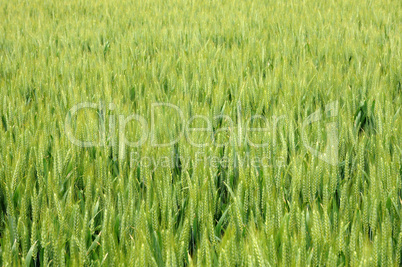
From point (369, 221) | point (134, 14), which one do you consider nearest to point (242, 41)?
point (134, 14)

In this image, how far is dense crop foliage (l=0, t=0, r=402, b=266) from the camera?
84cm

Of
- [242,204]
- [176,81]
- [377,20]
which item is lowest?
[242,204]

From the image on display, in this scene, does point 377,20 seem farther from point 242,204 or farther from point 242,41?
point 242,204

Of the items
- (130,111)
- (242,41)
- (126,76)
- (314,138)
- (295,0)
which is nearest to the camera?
(314,138)

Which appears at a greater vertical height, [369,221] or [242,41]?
[242,41]

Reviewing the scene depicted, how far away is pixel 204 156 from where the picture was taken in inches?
48.8

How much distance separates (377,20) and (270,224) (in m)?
3.05

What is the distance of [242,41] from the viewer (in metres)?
3.01

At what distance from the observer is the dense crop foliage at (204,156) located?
84 centimetres

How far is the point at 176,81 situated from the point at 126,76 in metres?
0.30

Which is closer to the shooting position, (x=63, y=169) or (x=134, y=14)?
(x=63, y=169)

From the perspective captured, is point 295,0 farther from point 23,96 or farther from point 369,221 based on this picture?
point 369,221

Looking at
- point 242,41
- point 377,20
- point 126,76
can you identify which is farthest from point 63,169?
point 377,20

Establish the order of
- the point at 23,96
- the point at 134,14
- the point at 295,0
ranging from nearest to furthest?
the point at 23,96 → the point at 134,14 → the point at 295,0
